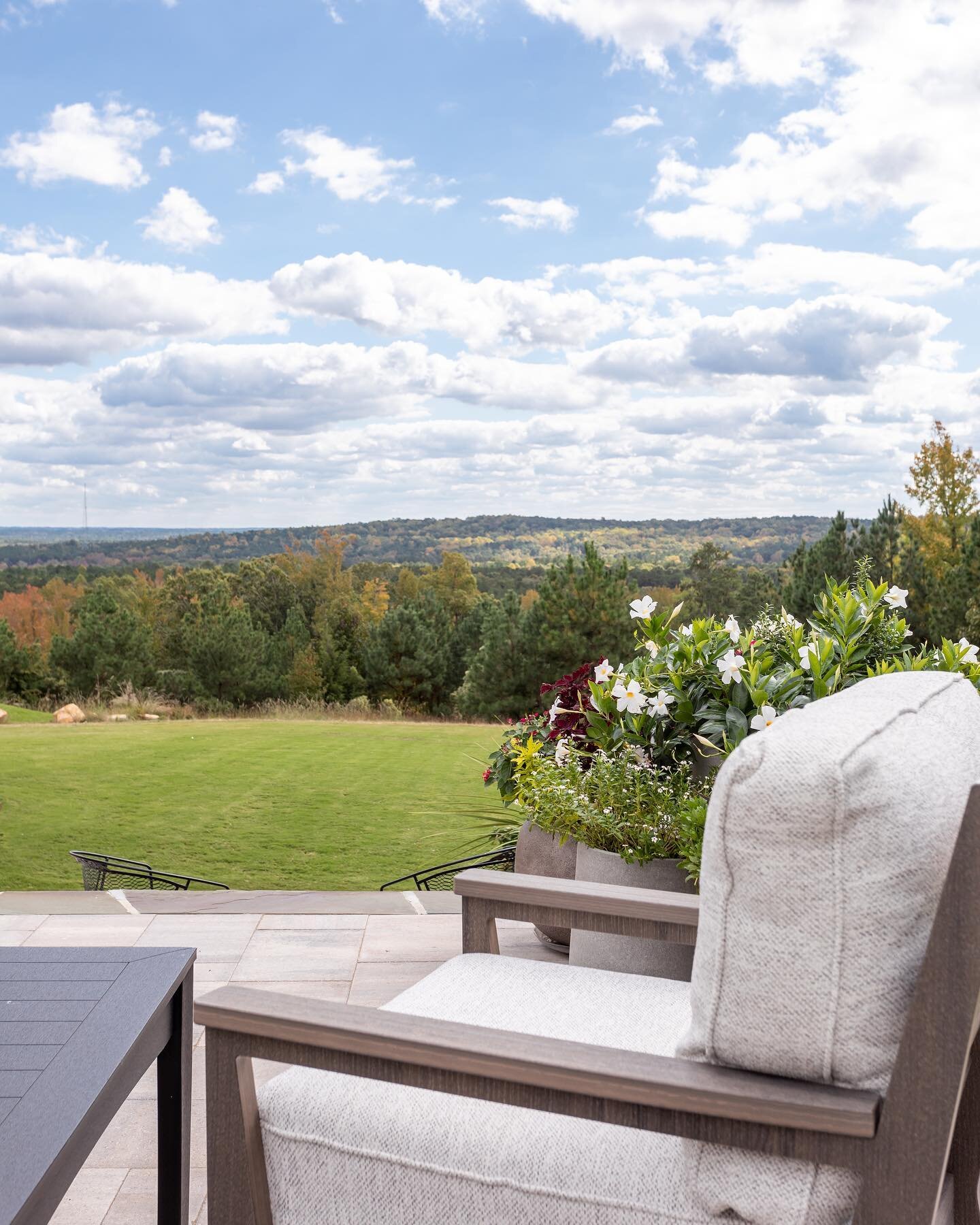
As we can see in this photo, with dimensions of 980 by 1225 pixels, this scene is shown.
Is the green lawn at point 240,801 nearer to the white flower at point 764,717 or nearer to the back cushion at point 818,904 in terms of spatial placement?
the white flower at point 764,717

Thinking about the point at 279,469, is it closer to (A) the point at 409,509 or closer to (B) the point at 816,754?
(A) the point at 409,509

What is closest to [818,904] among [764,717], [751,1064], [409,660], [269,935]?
[751,1064]

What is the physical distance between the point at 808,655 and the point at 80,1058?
165 centimetres

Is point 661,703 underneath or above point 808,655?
underneath

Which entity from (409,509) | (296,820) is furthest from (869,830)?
(409,509)

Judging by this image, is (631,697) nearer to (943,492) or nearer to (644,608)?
(644,608)

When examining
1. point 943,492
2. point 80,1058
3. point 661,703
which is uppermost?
point 943,492

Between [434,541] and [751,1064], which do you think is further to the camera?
[434,541]

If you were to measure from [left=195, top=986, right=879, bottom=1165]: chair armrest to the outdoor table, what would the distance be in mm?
121

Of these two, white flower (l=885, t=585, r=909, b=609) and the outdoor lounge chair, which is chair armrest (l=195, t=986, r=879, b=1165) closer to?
the outdoor lounge chair

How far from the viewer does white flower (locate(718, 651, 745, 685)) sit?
7.30ft

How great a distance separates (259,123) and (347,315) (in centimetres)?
343

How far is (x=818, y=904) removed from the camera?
2.90ft

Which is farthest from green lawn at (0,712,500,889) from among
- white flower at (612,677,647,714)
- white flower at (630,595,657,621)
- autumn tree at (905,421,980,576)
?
autumn tree at (905,421,980,576)
